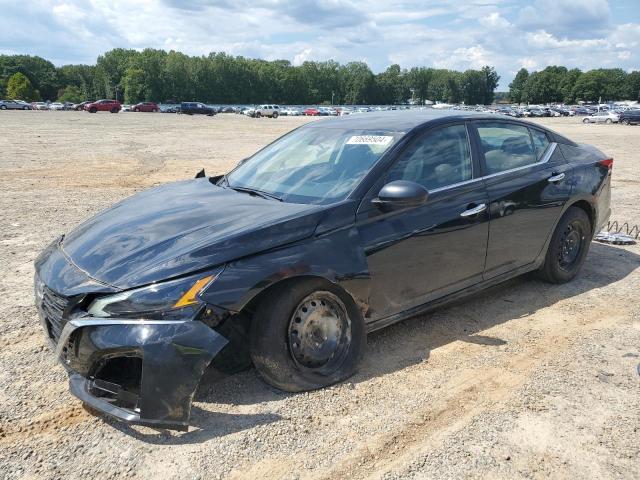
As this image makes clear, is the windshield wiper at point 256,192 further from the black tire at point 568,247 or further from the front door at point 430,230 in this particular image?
the black tire at point 568,247

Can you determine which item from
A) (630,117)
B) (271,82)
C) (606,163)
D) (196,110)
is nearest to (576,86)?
(271,82)

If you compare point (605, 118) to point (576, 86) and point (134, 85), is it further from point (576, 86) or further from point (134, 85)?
point (576, 86)

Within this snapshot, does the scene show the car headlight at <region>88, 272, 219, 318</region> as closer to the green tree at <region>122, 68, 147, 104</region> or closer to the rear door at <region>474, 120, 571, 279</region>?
the rear door at <region>474, 120, 571, 279</region>

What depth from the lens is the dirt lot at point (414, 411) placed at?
8.82 ft

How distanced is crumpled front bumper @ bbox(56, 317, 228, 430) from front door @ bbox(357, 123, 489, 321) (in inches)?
48.8

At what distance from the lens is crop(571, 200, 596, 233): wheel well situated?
519 centimetres

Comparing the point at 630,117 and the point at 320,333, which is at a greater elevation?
the point at 320,333

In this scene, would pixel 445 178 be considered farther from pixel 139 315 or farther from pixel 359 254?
pixel 139 315

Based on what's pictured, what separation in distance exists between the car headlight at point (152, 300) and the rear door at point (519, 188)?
2449mm

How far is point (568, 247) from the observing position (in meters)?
5.23

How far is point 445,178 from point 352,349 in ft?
4.87

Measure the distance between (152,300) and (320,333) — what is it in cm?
104

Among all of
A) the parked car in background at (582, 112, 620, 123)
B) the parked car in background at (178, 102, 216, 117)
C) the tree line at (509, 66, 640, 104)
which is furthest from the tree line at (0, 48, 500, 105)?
the parked car in background at (582, 112, 620, 123)

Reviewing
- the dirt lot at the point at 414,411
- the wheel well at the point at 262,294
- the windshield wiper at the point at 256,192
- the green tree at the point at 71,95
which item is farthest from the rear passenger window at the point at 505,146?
the green tree at the point at 71,95
